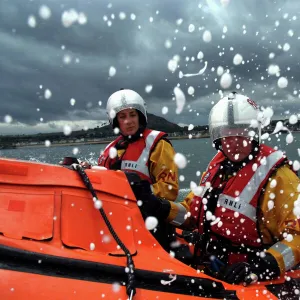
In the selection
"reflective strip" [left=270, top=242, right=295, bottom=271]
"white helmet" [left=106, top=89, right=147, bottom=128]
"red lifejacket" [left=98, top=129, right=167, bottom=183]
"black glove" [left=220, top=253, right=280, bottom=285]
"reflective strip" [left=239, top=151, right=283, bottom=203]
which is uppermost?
"white helmet" [left=106, top=89, right=147, bottom=128]

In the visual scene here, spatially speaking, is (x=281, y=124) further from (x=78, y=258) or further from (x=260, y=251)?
(x=78, y=258)

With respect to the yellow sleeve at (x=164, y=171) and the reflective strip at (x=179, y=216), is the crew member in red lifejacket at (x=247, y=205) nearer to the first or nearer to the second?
the reflective strip at (x=179, y=216)

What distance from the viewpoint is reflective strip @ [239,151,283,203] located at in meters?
2.90

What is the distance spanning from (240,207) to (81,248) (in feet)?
4.05

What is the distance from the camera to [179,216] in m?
3.36

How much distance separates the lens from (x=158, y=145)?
3938 mm

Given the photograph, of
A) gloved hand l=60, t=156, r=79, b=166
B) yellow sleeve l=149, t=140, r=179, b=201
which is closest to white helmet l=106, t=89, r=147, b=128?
yellow sleeve l=149, t=140, r=179, b=201

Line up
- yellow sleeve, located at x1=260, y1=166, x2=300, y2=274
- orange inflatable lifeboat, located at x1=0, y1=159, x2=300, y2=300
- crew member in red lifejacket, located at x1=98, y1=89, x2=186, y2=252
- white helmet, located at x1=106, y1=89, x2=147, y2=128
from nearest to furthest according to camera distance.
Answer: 1. orange inflatable lifeboat, located at x1=0, y1=159, x2=300, y2=300
2. yellow sleeve, located at x1=260, y1=166, x2=300, y2=274
3. crew member in red lifejacket, located at x1=98, y1=89, x2=186, y2=252
4. white helmet, located at x1=106, y1=89, x2=147, y2=128

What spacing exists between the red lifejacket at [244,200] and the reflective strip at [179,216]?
286 millimetres

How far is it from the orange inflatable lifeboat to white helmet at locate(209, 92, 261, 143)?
0.89 m

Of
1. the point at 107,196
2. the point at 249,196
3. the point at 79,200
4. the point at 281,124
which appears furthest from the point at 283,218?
the point at 79,200

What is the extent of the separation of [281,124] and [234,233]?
101cm

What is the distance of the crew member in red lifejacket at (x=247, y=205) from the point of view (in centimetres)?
272

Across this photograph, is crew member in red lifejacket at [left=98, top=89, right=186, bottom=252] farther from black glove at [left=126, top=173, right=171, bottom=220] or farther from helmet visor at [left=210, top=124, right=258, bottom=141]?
helmet visor at [left=210, top=124, right=258, bottom=141]
